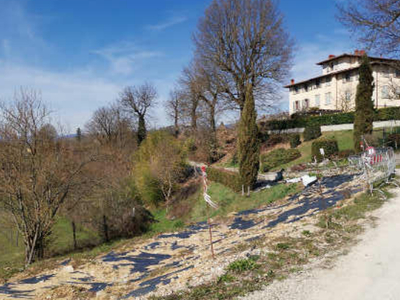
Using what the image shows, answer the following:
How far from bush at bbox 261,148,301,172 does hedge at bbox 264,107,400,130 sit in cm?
722

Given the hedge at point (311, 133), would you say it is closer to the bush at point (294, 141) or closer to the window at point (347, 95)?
the bush at point (294, 141)

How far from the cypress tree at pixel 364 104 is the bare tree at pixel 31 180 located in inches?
744

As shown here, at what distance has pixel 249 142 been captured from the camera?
17.4 m

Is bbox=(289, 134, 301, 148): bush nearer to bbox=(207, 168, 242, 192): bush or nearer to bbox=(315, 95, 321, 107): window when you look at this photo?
bbox=(207, 168, 242, 192): bush

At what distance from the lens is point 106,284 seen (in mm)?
7102

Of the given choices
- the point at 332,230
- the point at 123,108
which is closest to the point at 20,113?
the point at 332,230

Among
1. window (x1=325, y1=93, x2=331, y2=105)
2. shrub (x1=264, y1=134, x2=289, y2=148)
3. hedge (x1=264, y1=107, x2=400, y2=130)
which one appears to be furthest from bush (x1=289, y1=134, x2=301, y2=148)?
window (x1=325, y1=93, x2=331, y2=105)

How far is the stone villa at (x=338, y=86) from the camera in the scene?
37312 mm

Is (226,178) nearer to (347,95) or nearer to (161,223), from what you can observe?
(161,223)

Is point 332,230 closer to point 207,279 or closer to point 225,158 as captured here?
point 207,279

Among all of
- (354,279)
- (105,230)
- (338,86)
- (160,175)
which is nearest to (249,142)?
(160,175)

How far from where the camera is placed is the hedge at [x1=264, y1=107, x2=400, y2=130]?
25562mm

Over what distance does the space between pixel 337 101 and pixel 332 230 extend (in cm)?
3712

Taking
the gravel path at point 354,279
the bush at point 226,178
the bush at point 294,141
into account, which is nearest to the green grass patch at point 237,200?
the bush at point 226,178
